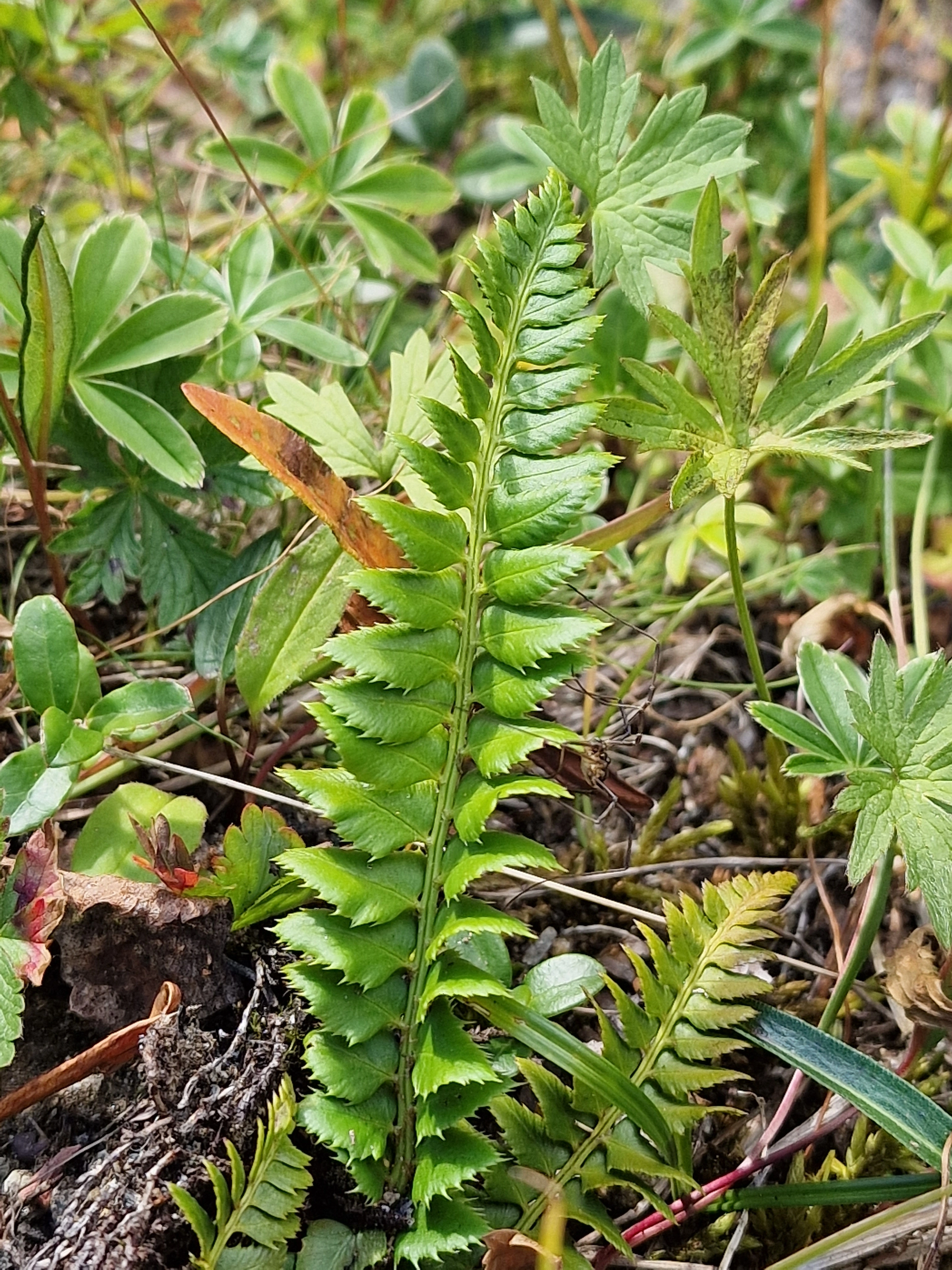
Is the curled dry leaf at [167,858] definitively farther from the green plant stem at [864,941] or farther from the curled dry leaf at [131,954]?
the green plant stem at [864,941]

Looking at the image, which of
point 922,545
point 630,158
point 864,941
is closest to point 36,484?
point 630,158

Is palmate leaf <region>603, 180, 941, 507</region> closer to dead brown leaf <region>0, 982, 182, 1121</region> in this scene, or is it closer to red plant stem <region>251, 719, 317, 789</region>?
red plant stem <region>251, 719, 317, 789</region>

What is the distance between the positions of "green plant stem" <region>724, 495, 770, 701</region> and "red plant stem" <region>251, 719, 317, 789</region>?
702 mm

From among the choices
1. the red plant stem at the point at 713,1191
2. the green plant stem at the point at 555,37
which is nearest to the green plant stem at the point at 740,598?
the red plant stem at the point at 713,1191

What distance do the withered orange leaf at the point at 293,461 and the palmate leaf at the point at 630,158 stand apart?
0.55 m

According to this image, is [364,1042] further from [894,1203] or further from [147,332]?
[147,332]

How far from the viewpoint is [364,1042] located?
1.31 meters

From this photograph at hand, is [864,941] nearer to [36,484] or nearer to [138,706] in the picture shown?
[138,706]

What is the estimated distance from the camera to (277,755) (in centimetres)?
169

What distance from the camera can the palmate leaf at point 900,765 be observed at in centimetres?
133

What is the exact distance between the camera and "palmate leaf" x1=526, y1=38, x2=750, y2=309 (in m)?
1.66

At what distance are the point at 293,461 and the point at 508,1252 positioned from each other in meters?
1.08

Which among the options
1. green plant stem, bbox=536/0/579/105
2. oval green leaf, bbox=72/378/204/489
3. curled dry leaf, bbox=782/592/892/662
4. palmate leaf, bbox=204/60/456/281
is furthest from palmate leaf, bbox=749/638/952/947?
green plant stem, bbox=536/0/579/105

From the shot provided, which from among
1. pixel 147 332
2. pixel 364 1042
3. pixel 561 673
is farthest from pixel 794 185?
pixel 364 1042
